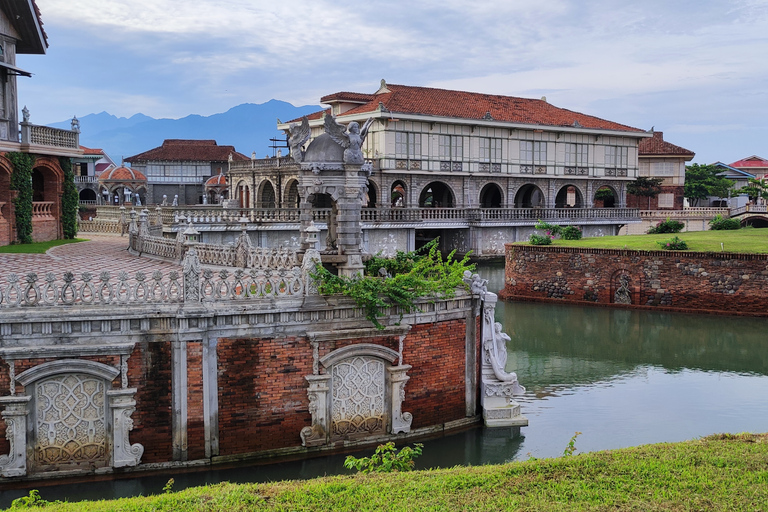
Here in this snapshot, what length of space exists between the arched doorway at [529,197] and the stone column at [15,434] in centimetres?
5265

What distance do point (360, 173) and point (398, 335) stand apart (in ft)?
14.5

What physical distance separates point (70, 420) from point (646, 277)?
2826 centimetres

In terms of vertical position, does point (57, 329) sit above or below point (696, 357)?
above

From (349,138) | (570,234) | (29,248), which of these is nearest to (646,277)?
(570,234)

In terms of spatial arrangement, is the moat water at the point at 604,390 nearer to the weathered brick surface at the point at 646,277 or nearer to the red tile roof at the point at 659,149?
the weathered brick surface at the point at 646,277

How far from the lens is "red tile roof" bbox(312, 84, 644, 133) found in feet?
177

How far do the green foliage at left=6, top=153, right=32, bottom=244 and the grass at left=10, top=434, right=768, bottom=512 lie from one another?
21.8 m

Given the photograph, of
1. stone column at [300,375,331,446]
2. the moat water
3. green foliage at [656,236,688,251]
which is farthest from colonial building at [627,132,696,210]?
stone column at [300,375,331,446]

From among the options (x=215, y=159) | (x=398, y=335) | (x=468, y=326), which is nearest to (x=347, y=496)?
(x=398, y=335)

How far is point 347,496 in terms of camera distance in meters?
10.0

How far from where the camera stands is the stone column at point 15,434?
13.6 m

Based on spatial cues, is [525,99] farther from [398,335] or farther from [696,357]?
[398,335]

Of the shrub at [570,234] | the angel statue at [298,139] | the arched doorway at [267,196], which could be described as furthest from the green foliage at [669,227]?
the angel statue at [298,139]

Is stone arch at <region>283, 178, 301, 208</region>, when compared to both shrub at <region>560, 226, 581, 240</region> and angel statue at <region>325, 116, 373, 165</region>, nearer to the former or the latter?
shrub at <region>560, 226, 581, 240</region>
